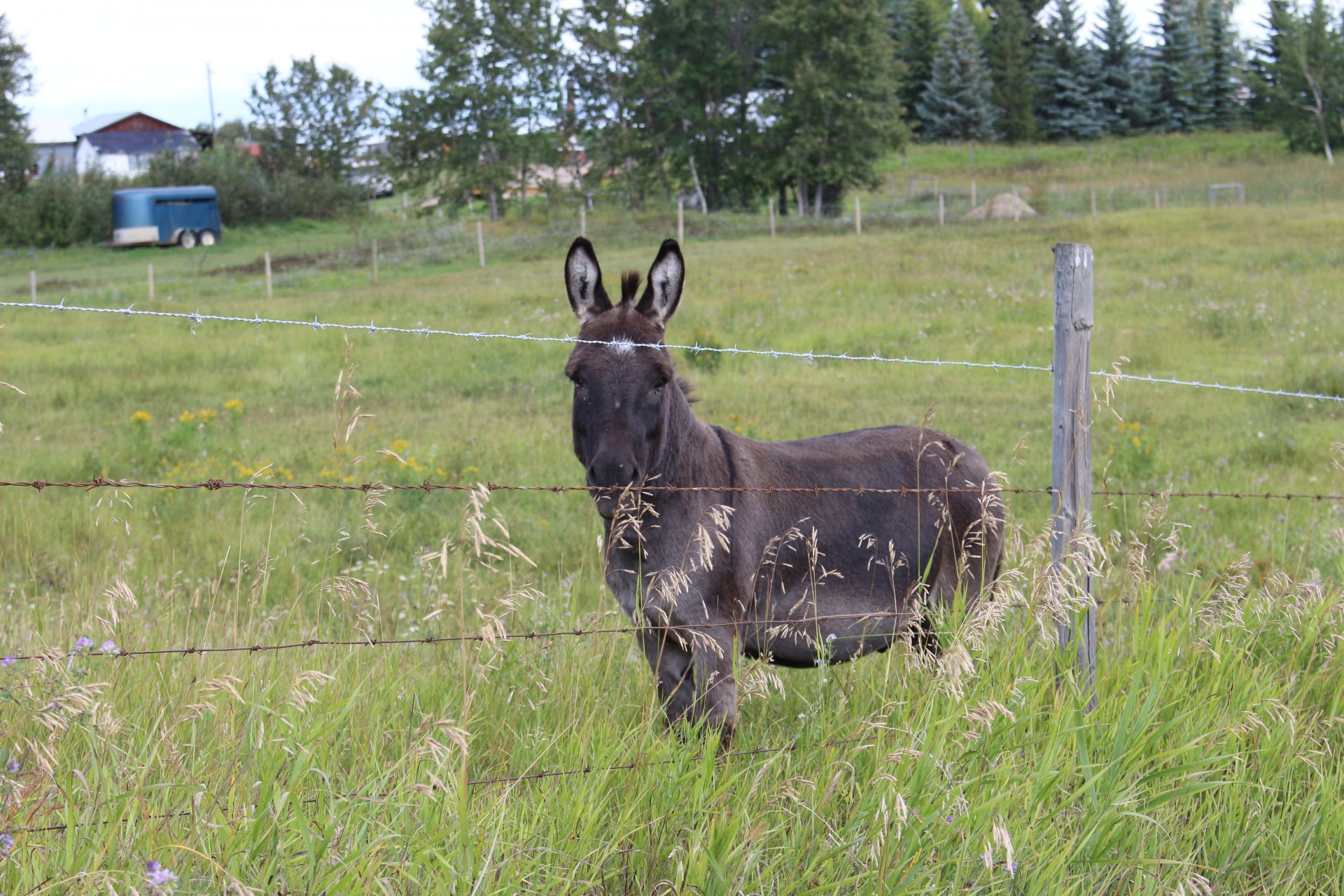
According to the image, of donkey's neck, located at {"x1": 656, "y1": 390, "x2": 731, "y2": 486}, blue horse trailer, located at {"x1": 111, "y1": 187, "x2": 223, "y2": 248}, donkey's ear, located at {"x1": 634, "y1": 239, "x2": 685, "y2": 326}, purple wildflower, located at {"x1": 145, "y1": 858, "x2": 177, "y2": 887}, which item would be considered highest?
blue horse trailer, located at {"x1": 111, "y1": 187, "x2": 223, "y2": 248}

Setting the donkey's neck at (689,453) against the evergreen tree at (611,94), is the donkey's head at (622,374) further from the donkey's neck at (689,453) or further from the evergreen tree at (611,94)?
the evergreen tree at (611,94)

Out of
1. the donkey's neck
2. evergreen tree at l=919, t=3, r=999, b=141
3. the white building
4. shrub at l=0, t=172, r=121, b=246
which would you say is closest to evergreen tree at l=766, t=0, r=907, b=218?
evergreen tree at l=919, t=3, r=999, b=141

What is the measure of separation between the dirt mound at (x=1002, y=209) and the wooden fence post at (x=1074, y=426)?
35.5 metres

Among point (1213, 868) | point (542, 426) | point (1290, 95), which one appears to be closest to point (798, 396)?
point (542, 426)

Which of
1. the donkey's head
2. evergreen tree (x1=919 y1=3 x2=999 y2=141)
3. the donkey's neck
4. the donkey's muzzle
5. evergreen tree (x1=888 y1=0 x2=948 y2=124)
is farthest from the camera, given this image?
evergreen tree (x1=888 y1=0 x2=948 y2=124)

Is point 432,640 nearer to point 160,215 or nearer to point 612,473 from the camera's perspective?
point 612,473

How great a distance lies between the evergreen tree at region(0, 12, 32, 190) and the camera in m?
51.9

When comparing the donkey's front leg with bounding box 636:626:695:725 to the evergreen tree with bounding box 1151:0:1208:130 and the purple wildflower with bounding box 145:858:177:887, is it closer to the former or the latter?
the purple wildflower with bounding box 145:858:177:887

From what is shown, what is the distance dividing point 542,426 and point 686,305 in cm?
825

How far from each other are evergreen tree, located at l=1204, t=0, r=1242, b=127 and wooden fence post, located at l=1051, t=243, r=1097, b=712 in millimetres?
77084

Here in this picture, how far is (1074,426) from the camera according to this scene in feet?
11.8

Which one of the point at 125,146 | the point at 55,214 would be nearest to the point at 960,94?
the point at 55,214

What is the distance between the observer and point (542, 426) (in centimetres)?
1126

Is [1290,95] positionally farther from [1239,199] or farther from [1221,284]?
[1221,284]
